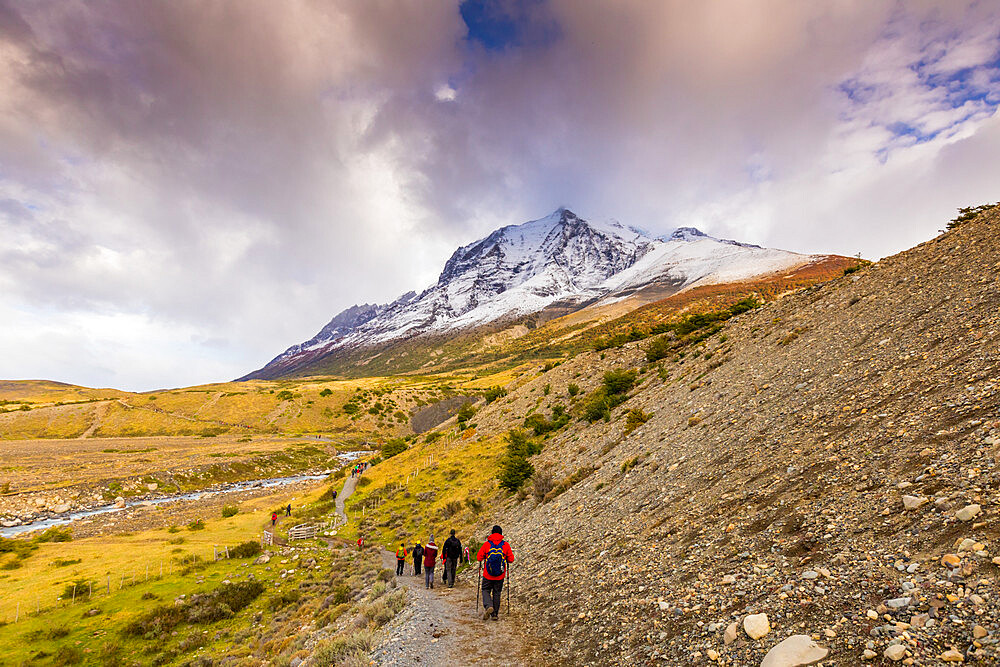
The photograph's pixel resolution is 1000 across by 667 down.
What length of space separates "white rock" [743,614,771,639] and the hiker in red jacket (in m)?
7.36

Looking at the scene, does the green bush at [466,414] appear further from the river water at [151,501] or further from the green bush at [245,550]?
the river water at [151,501]

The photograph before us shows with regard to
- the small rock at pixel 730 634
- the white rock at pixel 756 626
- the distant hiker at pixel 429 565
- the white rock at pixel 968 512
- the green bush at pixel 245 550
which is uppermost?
the white rock at pixel 968 512

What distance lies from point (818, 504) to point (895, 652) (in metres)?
4.67

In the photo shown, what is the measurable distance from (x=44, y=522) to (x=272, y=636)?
5599 cm

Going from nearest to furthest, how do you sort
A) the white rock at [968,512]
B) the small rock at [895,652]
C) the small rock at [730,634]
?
1. the small rock at [895,652]
2. the white rock at [968,512]
3. the small rock at [730,634]

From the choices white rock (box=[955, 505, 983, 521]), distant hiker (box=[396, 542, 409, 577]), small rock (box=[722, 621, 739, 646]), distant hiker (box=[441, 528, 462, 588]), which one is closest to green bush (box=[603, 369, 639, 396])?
distant hiker (box=[396, 542, 409, 577])

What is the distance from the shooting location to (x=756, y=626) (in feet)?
24.3

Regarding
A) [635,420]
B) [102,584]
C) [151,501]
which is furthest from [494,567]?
[151,501]

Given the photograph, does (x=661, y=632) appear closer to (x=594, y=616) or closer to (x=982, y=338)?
(x=594, y=616)

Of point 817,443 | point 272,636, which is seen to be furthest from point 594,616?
point 272,636

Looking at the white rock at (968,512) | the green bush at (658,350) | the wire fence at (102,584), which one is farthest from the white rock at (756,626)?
the wire fence at (102,584)

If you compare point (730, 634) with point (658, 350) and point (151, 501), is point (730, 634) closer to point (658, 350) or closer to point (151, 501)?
point (658, 350)

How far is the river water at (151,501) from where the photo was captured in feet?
170

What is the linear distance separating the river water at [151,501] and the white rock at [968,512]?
76.6m
